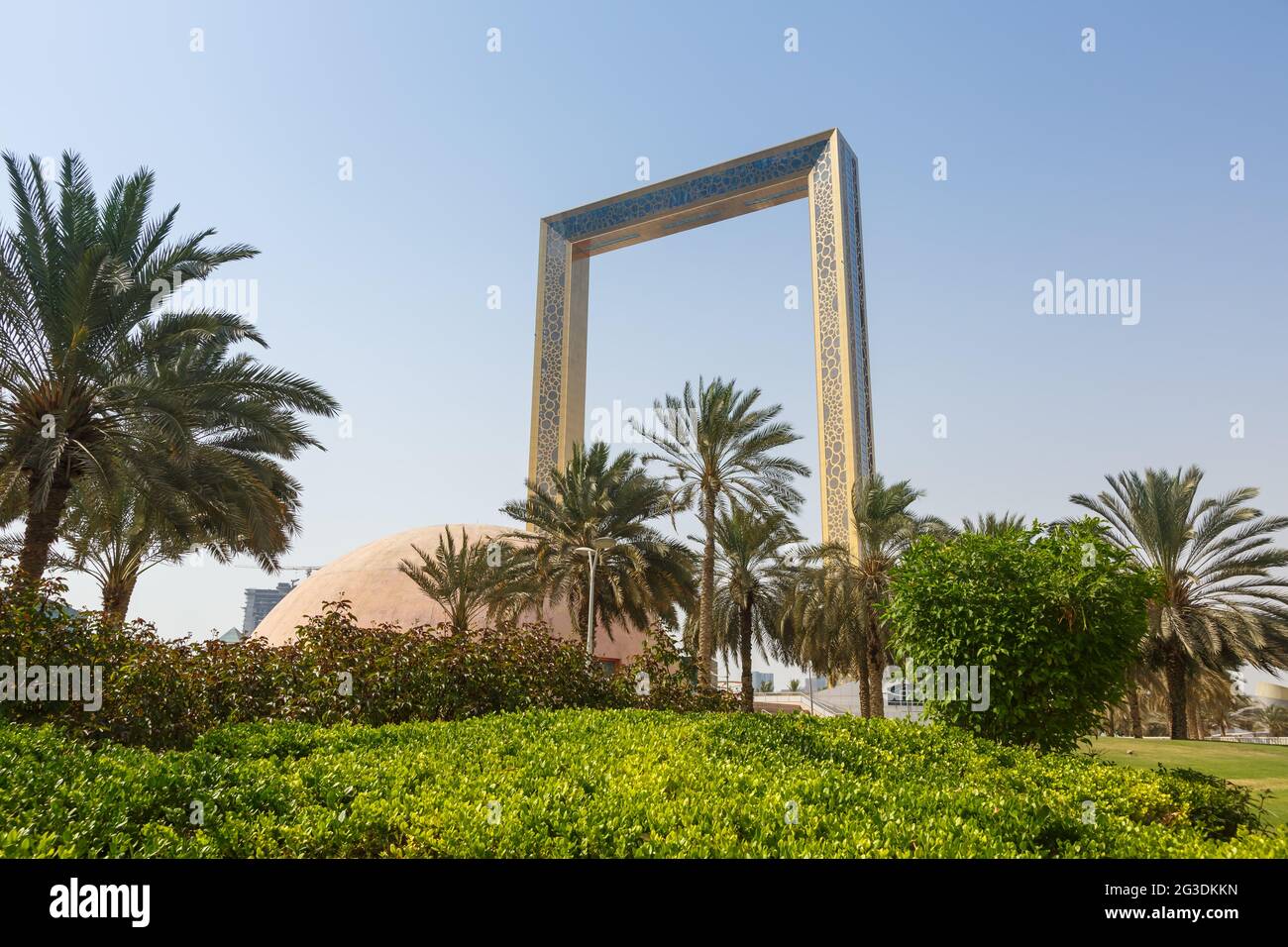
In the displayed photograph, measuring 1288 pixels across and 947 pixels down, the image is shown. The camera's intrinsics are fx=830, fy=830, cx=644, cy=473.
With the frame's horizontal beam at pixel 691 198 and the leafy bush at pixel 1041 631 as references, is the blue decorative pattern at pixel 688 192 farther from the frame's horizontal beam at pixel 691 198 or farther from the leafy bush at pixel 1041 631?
the leafy bush at pixel 1041 631

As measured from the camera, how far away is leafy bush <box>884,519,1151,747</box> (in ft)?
31.6

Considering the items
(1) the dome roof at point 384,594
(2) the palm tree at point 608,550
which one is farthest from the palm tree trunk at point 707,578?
(1) the dome roof at point 384,594

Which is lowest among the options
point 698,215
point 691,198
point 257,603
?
point 257,603

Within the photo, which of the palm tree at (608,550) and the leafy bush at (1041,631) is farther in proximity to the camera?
the palm tree at (608,550)

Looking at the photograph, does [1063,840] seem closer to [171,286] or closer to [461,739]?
[461,739]

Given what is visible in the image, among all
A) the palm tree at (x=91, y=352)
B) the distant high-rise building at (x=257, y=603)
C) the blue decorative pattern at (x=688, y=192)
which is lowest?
the distant high-rise building at (x=257, y=603)

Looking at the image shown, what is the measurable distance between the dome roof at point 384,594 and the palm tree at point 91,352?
49.7ft

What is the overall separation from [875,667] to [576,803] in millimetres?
20264

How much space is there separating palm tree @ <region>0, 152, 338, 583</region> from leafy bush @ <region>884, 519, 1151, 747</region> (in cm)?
1024

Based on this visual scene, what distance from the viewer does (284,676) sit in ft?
31.2

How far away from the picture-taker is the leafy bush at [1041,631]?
31.6ft

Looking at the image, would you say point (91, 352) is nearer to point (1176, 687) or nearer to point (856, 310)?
point (856, 310)

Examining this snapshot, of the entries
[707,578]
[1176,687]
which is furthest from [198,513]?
[1176,687]
